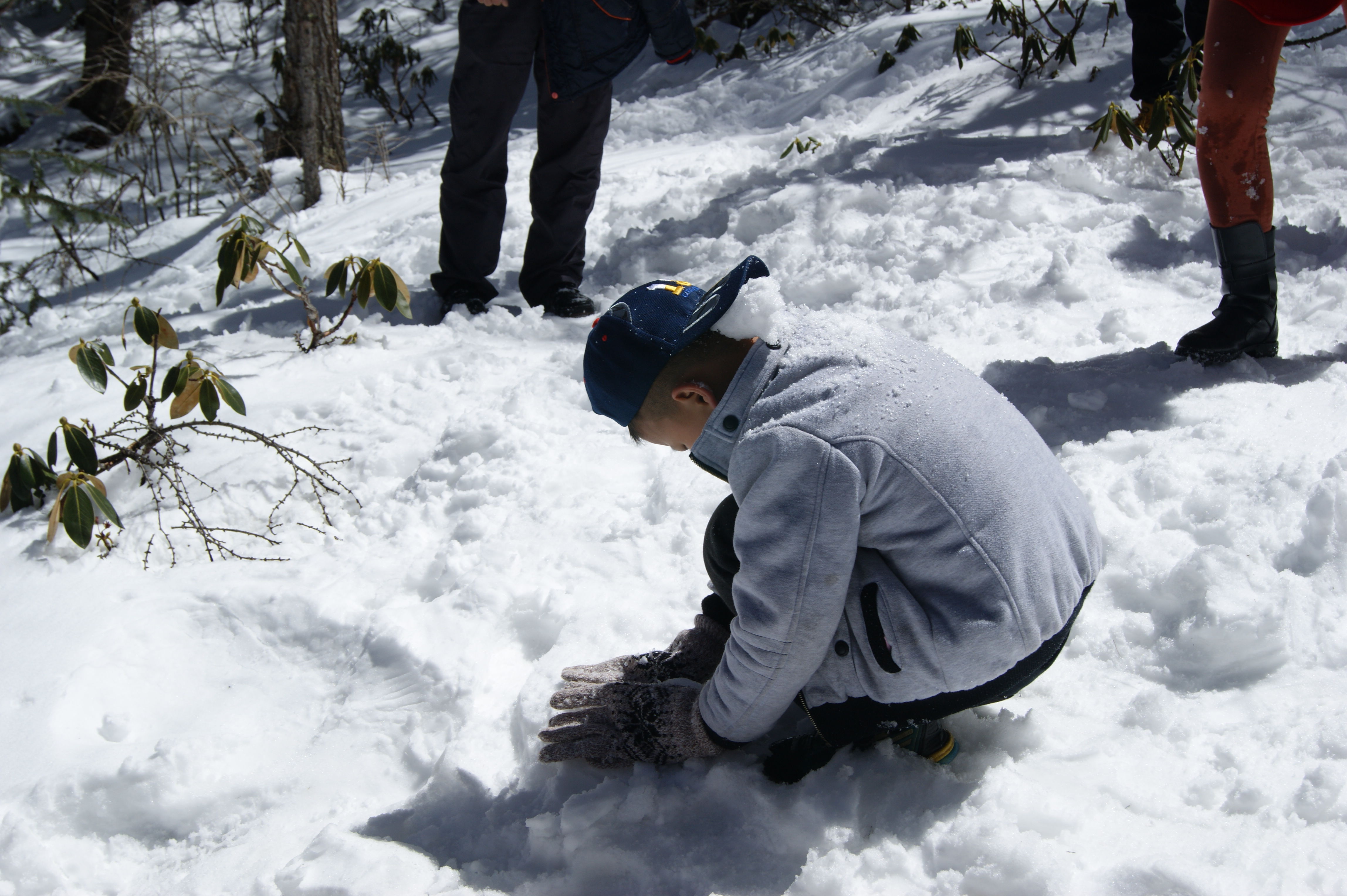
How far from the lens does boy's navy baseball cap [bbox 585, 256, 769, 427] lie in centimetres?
114

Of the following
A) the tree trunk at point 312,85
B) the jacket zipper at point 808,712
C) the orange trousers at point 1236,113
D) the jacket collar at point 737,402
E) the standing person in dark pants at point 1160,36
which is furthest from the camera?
the tree trunk at point 312,85

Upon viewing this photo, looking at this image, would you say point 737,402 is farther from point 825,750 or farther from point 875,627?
point 825,750

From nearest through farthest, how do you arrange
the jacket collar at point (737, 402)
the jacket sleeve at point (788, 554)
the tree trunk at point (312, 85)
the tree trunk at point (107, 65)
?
the jacket sleeve at point (788, 554) → the jacket collar at point (737, 402) → the tree trunk at point (312, 85) → the tree trunk at point (107, 65)

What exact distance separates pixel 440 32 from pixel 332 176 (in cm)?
513

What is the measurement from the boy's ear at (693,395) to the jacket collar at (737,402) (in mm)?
17

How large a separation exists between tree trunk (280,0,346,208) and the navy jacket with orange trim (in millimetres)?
2485

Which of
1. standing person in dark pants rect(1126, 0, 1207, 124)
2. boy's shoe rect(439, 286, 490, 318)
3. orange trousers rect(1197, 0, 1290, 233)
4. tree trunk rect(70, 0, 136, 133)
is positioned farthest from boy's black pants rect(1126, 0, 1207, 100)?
tree trunk rect(70, 0, 136, 133)

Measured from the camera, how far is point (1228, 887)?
1.03 m

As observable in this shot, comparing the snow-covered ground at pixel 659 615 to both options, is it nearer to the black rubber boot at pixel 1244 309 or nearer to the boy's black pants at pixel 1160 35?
the black rubber boot at pixel 1244 309

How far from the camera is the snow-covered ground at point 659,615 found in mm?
1187

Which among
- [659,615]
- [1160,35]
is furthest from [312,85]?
[659,615]

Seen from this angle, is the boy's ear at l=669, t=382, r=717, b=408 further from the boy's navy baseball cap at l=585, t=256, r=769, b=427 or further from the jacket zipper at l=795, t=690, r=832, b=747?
the jacket zipper at l=795, t=690, r=832, b=747

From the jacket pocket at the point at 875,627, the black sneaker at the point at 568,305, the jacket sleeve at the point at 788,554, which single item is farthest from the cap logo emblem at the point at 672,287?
the black sneaker at the point at 568,305

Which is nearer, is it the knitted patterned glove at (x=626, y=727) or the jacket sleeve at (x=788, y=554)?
the jacket sleeve at (x=788, y=554)
